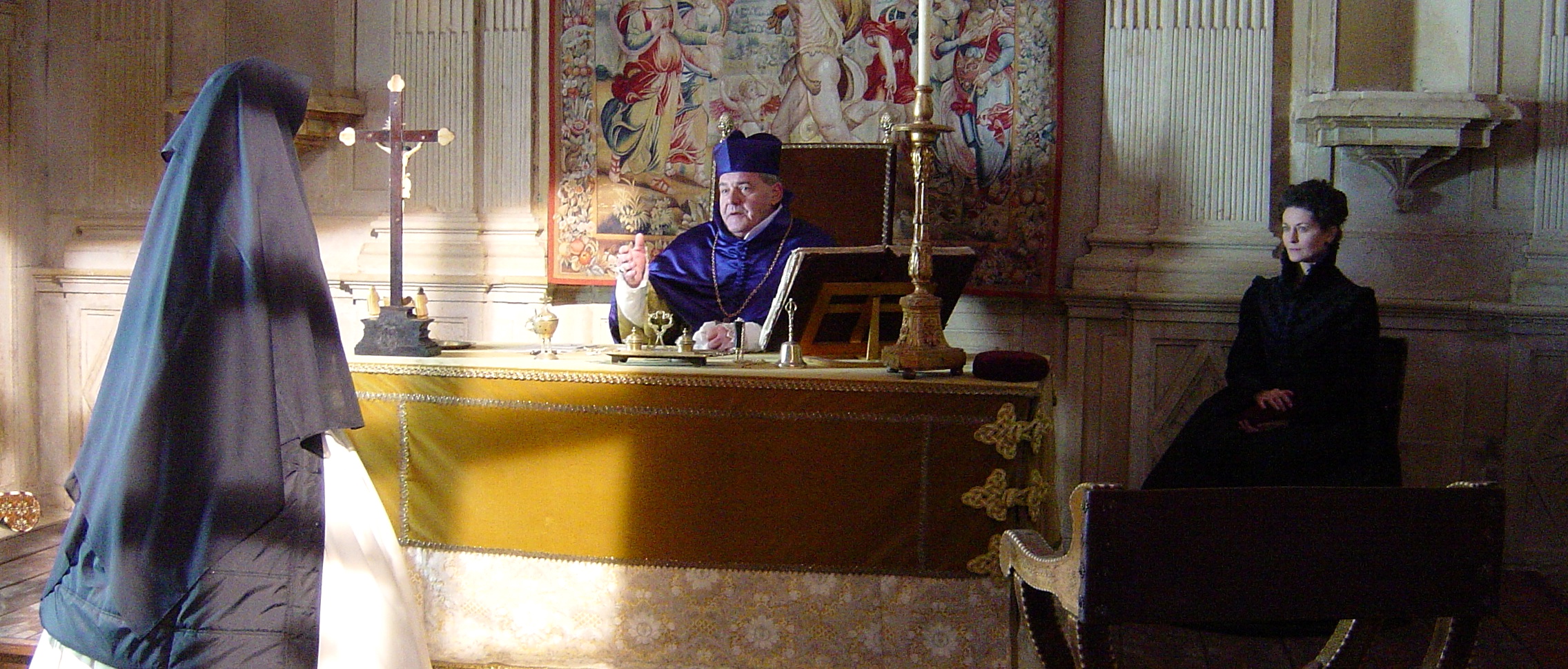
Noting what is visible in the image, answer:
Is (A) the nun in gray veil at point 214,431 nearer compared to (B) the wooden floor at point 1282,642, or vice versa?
(A) the nun in gray veil at point 214,431

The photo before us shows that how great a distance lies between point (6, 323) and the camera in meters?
6.21

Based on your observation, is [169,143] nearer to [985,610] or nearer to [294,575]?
[294,575]

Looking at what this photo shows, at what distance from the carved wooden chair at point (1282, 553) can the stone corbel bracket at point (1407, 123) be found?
3.55m

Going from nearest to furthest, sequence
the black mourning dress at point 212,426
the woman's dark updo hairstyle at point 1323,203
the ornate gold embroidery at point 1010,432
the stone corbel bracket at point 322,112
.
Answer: the black mourning dress at point 212,426, the ornate gold embroidery at point 1010,432, the woman's dark updo hairstyle at point 1323,203, the stone corbel bracket at point 322,112

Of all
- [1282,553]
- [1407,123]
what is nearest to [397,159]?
[1282,553]

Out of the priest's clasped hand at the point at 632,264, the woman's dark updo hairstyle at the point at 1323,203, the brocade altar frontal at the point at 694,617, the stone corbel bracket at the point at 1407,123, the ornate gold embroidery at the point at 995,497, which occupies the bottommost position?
the brocade altar frontal at the point at 694,617

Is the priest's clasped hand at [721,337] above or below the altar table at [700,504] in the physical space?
above

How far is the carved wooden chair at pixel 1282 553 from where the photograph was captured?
1919 millimetres

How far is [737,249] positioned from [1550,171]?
3394mm

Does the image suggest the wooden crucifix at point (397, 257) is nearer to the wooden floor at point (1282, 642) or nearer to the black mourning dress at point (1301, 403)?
the wooden floor at point (1282, 642)

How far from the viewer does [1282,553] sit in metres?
1.93

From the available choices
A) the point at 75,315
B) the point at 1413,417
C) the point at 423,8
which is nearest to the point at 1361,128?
the point at 1413,417

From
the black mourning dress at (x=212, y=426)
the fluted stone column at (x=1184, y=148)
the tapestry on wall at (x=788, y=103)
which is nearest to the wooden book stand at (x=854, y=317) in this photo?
the tapestry on wall at (x=788, y=103)

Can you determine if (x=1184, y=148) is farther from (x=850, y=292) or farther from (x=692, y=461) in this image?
(x=692, y=461)
